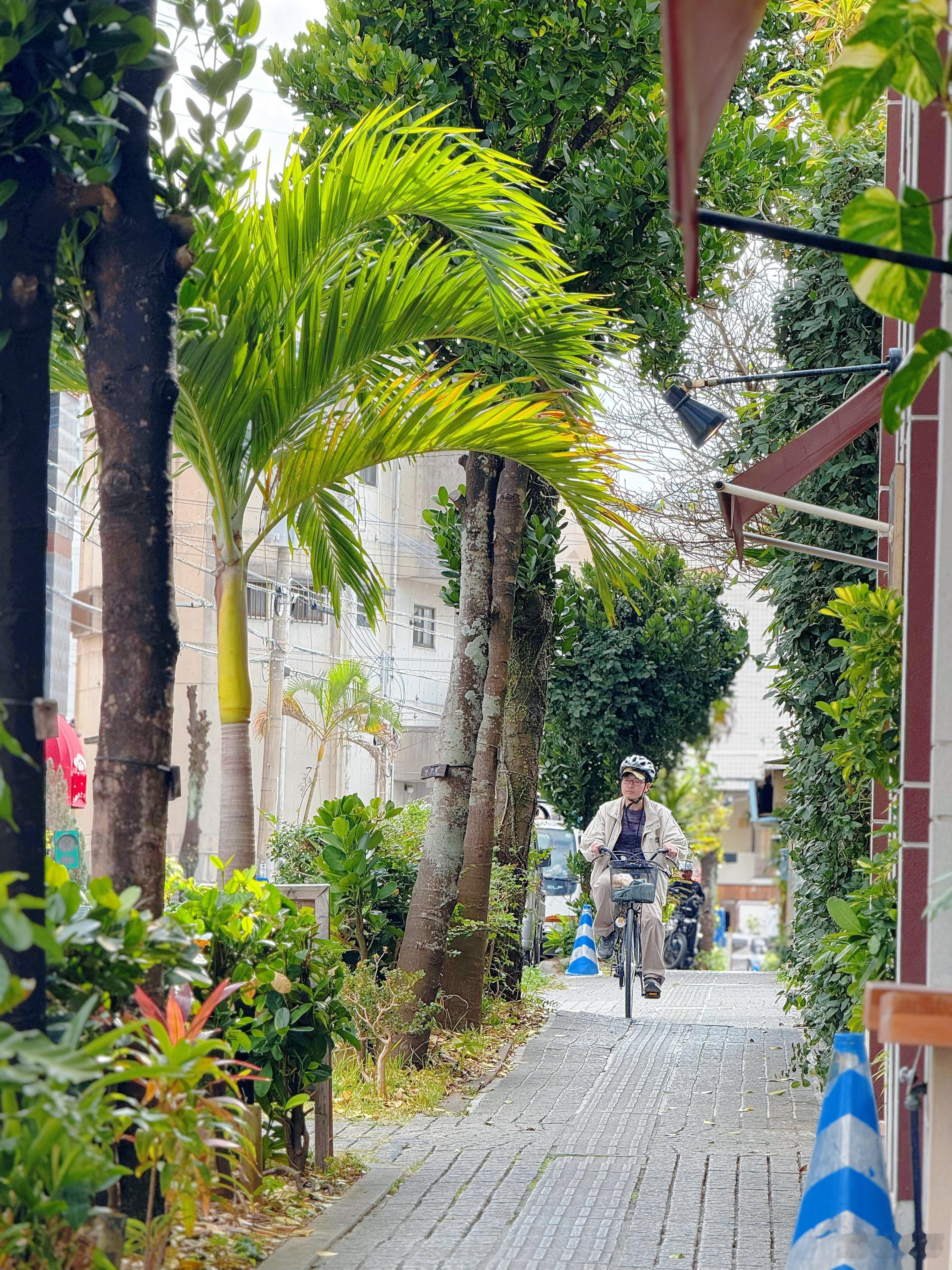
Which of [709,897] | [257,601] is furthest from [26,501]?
[257,601]

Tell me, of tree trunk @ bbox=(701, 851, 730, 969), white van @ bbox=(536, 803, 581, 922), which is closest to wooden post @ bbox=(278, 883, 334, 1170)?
white van @ bbox=(536, 803, 581, 922)

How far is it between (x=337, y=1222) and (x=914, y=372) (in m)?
3.60

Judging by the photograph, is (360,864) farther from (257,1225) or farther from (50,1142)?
(50,1142)

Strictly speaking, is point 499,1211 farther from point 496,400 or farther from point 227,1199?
point 496,400

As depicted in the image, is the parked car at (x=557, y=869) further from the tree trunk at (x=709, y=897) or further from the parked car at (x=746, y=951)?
the parked car at (x=746, y=951)

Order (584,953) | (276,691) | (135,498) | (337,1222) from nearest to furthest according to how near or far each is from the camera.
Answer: (135,498) < (337,1222) < (584,953) < (276,691)

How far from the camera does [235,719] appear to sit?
5.90 meters

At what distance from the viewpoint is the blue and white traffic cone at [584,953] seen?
58.2ft

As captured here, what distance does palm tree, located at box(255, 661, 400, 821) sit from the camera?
2548 centimetres

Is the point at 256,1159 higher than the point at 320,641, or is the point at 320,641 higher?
the point at 320,641

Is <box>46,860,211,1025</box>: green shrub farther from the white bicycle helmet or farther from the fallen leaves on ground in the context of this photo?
the white bicycle helmet

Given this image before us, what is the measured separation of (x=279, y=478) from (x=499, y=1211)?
10.1ft

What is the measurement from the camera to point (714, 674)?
21.8m

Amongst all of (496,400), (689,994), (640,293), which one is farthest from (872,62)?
(689,994)
